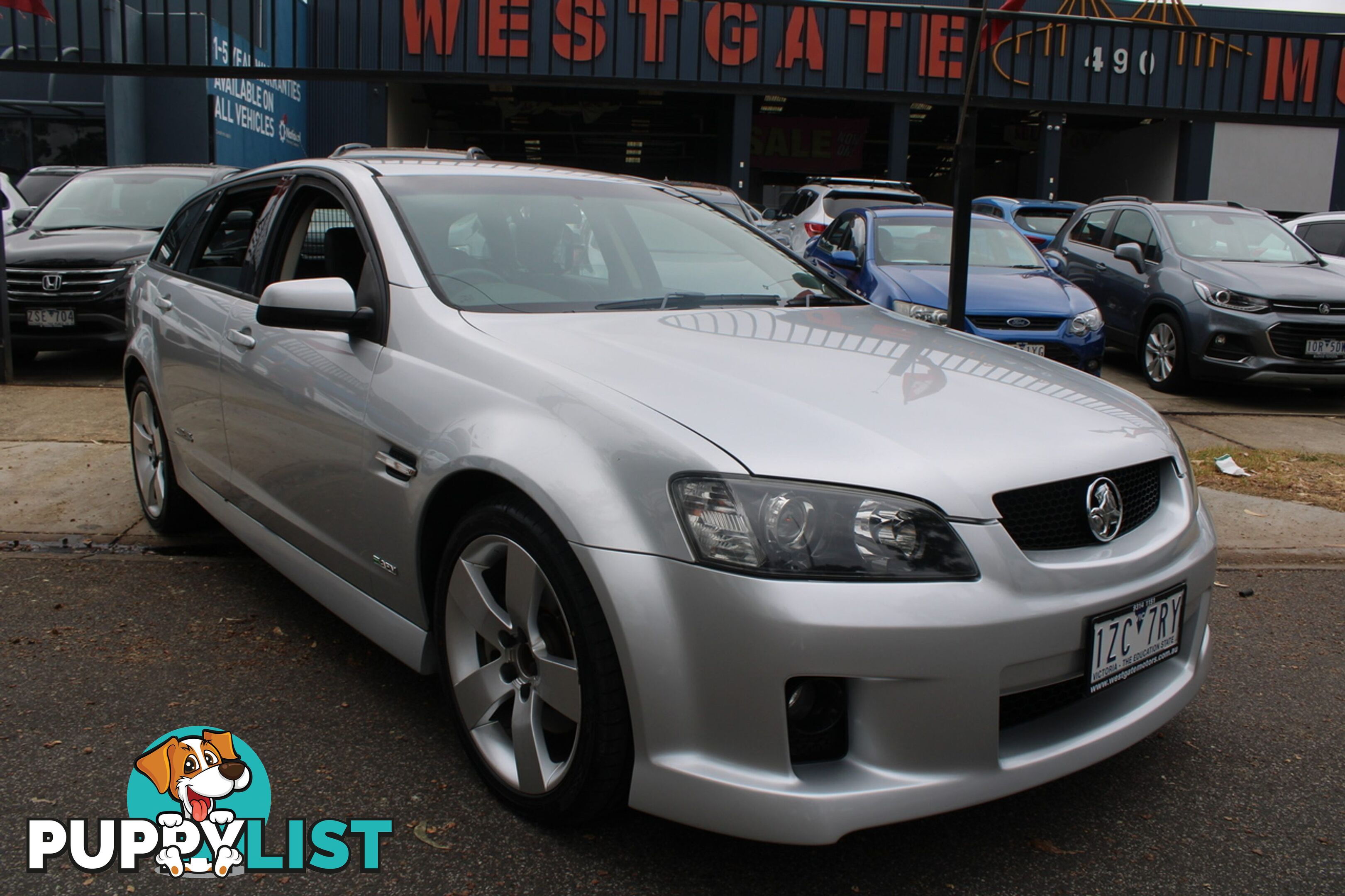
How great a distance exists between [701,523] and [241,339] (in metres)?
2.11

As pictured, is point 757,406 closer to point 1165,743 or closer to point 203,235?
point 1165,743

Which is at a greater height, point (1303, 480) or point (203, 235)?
point (203, 235)

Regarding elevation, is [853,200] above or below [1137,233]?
above

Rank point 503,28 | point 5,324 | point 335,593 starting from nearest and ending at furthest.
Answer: point 335,593 < point 5,324 < point 503,28

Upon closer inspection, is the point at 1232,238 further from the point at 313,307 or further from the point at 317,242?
the point at 313,307

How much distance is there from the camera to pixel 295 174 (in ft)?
12.3

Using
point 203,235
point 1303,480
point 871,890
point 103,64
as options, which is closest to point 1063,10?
point 103,64

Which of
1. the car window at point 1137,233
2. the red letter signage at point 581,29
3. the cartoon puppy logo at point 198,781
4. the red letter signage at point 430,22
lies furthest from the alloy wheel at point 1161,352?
the red letter signage at point 430,22

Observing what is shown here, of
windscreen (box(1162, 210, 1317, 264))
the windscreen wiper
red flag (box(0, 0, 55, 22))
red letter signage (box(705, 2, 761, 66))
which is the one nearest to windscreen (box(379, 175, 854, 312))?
the windscreen wiper

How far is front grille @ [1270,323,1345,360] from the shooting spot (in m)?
8.41

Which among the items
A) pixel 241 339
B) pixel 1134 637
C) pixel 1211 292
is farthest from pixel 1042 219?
pixel 1134 637

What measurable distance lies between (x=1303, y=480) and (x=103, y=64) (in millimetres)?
12493

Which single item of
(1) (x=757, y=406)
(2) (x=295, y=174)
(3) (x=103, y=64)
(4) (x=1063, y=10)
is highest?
(4) (x=1063, y=10)

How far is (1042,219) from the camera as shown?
53.7 feet
